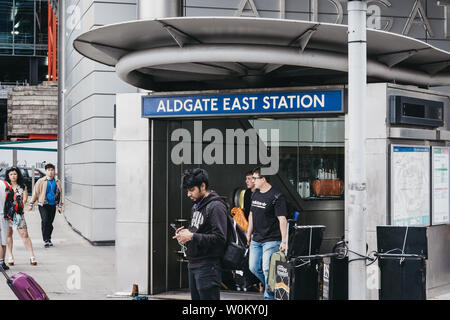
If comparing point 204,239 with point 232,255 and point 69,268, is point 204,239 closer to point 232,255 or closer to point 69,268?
point 232,255

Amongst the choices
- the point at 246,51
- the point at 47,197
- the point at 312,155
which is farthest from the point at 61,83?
the point at 246,51

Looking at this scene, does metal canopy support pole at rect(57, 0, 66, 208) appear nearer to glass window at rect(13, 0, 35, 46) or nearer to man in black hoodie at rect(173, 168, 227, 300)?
man in black hoodie at rect(173, 168, 227, 300)

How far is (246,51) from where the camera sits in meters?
7.94

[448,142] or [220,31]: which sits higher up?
[220,31]

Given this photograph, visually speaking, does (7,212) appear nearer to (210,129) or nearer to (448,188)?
(210,129)

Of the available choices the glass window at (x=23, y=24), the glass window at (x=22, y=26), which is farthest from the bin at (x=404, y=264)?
the glass window at (x=23, y=24)

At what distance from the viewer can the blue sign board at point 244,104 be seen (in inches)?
327

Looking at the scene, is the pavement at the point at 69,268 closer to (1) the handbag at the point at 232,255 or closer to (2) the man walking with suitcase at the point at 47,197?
(2) the man walking with suitcase at the point at 47,197

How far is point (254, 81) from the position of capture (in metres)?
9.70

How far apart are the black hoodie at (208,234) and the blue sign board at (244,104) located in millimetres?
2741
